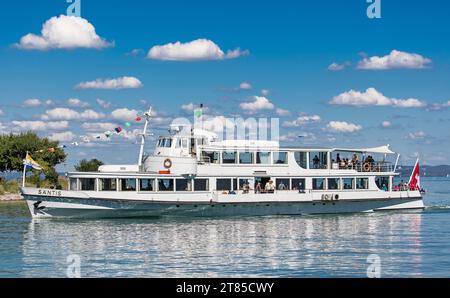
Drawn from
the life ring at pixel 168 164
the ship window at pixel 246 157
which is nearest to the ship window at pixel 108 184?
the life ring at pixel 168 164

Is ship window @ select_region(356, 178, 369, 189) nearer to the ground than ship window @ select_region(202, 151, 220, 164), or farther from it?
nearer to the ground

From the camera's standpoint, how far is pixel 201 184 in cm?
4850

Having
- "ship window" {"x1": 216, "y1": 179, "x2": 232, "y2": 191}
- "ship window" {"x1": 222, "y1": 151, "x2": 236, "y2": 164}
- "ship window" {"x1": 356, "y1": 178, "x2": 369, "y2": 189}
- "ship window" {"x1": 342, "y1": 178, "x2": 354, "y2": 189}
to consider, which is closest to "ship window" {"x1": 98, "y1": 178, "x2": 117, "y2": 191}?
"ship window" {"x1": 216, "y1": 179, "x2": 232, "y2": 191}

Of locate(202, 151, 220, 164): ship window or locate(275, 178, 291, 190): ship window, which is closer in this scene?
locate(202, 151, 220, 164): ship window

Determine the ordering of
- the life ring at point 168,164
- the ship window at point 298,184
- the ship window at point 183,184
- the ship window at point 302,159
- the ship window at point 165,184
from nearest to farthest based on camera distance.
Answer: the ship window at point 165,184 → the ship window at point 183,184 → the life ring at point 168,164 → the ship window at point 298,184 → the ship window at point 302,159

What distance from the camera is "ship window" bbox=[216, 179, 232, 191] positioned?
161ft

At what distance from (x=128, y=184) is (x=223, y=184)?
6.70 metres

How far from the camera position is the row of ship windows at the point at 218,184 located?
46594 millimetres

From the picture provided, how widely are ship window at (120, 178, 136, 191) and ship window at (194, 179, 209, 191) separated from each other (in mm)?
4299

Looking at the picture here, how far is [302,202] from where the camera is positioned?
50625 mm

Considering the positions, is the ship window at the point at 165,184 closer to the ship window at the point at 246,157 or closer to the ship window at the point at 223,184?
the ship window at the point at 223,184

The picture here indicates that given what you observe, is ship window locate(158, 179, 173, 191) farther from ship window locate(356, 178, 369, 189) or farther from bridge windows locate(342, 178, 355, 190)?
ship window locate(356, 178, 369, 189)

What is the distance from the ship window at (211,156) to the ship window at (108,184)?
260 inches
